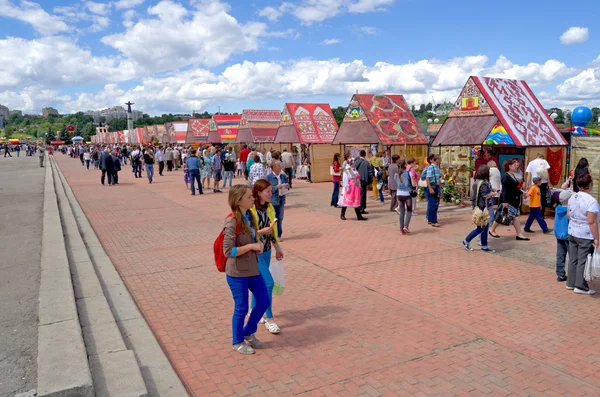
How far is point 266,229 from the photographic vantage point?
4.39 metres

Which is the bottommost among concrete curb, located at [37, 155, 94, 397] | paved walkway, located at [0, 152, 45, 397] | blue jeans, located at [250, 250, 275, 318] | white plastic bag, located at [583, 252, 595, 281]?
paved walkway, located at [0, 152, 45, 397]

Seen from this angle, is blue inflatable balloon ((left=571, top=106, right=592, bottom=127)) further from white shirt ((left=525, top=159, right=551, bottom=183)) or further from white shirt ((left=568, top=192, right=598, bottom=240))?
white shirt ((left=568, top=192, right=598, bottom=240))

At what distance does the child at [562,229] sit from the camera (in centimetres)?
618

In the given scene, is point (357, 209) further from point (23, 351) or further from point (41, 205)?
point (41, 205)

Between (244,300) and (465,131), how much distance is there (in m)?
11.0

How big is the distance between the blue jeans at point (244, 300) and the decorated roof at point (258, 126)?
23.4 meters

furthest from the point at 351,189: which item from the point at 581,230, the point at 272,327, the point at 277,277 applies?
the point at 272,327

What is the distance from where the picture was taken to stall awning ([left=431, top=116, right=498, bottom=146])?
12.8 meters

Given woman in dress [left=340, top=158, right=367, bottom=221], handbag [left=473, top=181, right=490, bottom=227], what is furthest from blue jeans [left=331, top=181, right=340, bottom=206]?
handbag [left=473, top=181, right=490, bottom=227]

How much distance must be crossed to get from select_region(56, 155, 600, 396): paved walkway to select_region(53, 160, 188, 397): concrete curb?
134 millimetres

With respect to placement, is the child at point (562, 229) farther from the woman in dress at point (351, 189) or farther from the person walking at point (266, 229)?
the woman in dress at point (351, 189)

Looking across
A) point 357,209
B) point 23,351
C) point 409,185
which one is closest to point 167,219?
point 357,209

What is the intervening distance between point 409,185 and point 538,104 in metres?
6.96

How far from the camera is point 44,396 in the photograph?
10.5 ft
